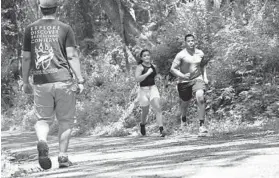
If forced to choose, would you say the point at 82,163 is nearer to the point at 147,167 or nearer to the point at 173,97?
the point at 147,167

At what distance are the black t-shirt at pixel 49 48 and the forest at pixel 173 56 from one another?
5.19 metres

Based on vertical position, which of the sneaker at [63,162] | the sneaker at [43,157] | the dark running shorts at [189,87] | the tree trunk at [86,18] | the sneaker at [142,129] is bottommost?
the sneaker at [142,129]

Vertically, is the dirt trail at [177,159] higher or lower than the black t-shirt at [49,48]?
lower

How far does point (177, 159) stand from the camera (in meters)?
8.23

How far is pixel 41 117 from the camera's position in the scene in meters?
8.44

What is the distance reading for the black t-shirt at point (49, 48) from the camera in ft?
27.4

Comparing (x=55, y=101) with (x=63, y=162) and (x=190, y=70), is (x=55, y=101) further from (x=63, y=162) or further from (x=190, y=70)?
(x=190, y=70)

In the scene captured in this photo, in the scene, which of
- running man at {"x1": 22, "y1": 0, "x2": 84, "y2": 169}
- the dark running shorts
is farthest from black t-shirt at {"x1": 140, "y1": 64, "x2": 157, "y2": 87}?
running man at {"x1": 22, "y1": 0, "x2": 84, "y2": 169}

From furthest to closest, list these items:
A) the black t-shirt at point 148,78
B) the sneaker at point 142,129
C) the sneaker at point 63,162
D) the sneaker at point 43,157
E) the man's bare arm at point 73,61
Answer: the sneaker at point 142,129 → the black t-shirt at point 148,78 → the man's bare arm at point 73,61 → the sneaker at point 63,162 → the sneaker at point 43,157

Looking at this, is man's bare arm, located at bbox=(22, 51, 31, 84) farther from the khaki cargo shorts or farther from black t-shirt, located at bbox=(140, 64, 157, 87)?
black t-shirt, located at bbox=(140, 64, 157, 87)

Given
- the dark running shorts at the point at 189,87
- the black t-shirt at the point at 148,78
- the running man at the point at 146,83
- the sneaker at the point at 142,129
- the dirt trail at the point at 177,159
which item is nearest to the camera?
the dirt trail at the point at 177,159

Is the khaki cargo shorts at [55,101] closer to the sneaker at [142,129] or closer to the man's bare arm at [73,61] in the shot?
the man's bare arm at [73,61]

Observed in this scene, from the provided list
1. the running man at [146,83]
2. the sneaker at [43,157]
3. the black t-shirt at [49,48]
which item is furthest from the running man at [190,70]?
the sneaker at [43,157]

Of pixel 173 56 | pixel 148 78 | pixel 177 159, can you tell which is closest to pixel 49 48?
pixel 177 159
